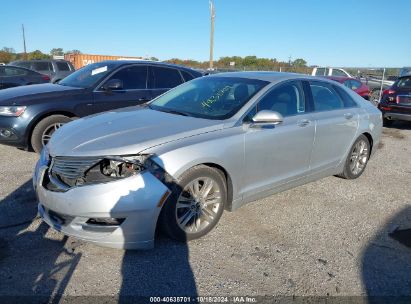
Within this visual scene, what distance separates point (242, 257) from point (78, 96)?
4148 millimetres

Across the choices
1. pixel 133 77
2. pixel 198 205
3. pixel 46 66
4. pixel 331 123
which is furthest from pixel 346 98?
pixel 46 66

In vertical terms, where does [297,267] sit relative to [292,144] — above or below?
below

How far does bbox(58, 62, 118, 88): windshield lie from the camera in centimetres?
625

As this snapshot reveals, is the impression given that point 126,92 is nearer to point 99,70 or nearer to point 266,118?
point 99,70

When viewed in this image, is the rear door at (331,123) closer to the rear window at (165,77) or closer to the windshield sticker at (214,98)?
the windshield sticker at (214,98)

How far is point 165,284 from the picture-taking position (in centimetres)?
274

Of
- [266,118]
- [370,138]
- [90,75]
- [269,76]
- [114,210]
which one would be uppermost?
[269,76]

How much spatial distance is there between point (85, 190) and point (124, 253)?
2.32 feet

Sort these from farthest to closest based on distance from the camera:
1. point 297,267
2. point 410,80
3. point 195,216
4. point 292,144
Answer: point 410,80 < point 292,144 < point 195,216 < point 297,267

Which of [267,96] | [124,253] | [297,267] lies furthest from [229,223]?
[267,96]

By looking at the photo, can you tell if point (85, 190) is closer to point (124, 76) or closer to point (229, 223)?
point (229, 223)

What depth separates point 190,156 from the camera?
3.10 meters

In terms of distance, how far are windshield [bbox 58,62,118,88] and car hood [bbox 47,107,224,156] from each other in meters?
2.57

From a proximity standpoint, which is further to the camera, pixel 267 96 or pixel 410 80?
pixel 410 80
